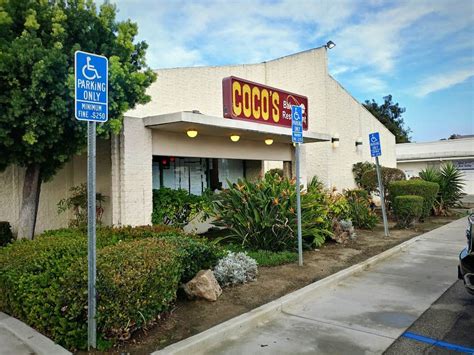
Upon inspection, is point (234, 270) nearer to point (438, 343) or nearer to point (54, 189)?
point (438, 343)

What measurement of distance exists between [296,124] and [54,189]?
643cm

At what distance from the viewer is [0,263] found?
4.96m

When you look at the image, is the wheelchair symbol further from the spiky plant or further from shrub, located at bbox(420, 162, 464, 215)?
the spiky plant

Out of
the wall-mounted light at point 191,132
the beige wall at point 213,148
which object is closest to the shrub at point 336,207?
the beige wall at point 213,148

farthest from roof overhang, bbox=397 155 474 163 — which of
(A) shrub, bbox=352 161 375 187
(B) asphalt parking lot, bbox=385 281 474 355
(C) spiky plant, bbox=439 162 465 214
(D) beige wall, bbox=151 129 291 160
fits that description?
(B) asphalt parking lot, bbox=385 281 474 355

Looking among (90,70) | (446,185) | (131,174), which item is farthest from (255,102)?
(446,185)

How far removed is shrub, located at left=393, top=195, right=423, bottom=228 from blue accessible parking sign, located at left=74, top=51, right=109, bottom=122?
10.6 metres

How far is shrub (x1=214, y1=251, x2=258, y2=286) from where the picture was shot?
18.4ft

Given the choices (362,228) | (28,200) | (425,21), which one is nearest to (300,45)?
(425,21)

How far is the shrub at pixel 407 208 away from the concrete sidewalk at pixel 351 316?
4.48 meters

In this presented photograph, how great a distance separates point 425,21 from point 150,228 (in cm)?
996

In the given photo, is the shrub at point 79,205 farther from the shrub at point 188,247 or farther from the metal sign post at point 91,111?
the metal sign post at point 91,111

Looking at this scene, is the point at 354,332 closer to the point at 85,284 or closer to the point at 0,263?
the point at 85,284

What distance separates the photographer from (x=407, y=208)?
1180cm
